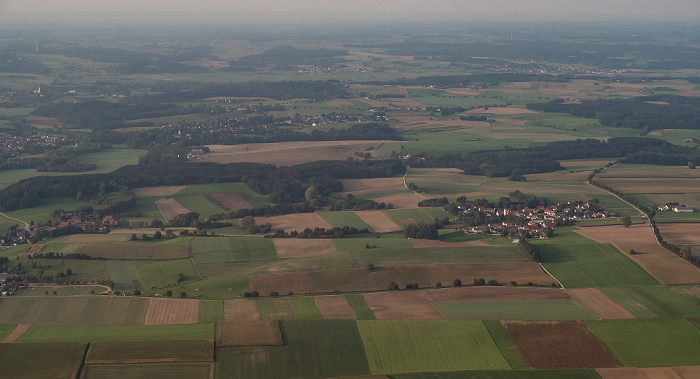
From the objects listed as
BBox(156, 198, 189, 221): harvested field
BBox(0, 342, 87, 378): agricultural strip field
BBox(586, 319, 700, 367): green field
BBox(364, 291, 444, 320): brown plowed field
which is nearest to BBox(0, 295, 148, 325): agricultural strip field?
BBox(0, 342, 87, 378): agricultural strip field

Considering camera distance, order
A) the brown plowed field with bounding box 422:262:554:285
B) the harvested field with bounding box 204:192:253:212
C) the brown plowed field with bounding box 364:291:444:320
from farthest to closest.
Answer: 1. the harvested field with bounding box 204:192:253:212
2. the brown plowed field with bounding box 422:262:554:285
3. the brown plowed field with bounding box 364:291:444:320

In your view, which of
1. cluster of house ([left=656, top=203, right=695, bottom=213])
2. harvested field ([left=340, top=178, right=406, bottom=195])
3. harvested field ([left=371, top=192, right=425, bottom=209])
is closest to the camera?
cluster of house ([left=656, top=203, right=695, bottom=213])

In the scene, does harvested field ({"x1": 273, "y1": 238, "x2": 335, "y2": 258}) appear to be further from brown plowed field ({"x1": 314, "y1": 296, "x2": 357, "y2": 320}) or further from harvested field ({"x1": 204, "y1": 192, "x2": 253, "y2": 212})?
harvested field ({"x1": 204, "y1": 192, "x2": 253, "y2": 212})

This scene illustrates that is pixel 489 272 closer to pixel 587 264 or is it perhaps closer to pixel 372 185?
pixel 587 264

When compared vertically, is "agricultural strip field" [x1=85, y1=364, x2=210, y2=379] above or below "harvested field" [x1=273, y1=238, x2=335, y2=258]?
above

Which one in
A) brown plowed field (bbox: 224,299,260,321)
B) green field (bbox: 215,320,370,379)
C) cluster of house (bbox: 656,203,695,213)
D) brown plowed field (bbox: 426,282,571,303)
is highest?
cluster of house (bbox: 656,203,695,213)

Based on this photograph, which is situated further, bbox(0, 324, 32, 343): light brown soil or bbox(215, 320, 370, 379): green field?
bbox(0, 324, 32, 343): light brown soil
